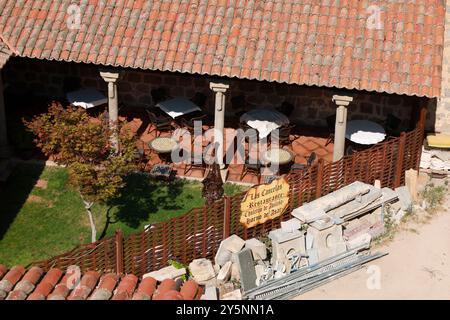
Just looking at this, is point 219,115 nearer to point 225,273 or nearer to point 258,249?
point 258,249

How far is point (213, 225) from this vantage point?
1500 cm

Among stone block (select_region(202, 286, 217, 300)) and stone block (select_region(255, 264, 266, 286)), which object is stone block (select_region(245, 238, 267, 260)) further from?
stone block (select_region(202, 286, 217, 300))

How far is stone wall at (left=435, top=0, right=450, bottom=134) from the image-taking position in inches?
738

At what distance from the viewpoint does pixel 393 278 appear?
581 inches

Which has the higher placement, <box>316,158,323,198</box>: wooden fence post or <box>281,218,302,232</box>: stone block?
<box>316,158,323,198</box>: wooden fence post

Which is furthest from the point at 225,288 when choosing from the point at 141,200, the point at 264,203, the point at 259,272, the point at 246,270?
the point at 141,200

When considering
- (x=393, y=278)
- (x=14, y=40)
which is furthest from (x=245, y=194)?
(x=14, y=40)

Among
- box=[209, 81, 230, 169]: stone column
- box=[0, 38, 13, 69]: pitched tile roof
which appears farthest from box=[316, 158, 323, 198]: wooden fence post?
box=[0, 38, 13, 69]: pitched tile roof

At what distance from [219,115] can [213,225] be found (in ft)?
11.7

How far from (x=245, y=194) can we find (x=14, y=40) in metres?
6.94

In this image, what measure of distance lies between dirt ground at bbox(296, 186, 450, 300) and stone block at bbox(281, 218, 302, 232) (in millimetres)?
1363

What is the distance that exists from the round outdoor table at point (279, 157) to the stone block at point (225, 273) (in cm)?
394

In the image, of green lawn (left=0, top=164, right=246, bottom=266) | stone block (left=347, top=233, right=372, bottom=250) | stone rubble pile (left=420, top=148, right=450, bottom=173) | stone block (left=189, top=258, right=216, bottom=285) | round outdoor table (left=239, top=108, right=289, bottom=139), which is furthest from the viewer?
round outdoor table (left=239, top=108, right=289, bottom=139)
